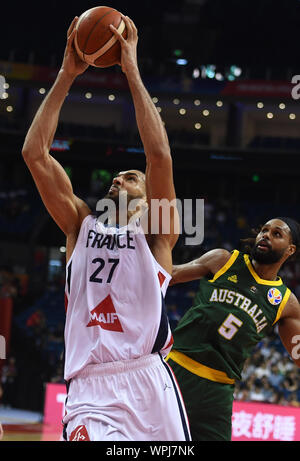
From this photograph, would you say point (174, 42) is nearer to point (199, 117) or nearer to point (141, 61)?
point (141, 61)

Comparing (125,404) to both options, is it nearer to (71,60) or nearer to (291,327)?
(71,60)

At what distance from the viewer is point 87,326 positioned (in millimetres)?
2773

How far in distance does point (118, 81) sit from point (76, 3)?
3976 mm

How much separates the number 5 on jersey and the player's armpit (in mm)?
395

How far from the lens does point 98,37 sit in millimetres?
3025

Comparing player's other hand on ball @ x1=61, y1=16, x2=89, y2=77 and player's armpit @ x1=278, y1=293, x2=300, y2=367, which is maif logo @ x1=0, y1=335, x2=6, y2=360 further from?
player's other hand on ball @ x1=61, y1=16, x2=89, y2=77

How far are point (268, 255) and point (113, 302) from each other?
1914 millimetres

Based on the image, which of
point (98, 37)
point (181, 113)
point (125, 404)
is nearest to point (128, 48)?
point (98, 37)

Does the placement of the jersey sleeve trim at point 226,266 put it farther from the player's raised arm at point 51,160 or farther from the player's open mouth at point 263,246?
the player's raised arm at point 51,160

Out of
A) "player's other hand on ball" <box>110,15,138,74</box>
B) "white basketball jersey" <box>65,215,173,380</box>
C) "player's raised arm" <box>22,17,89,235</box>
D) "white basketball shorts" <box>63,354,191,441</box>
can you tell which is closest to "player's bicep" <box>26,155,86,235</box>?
"player's raised arm" <box>22,17,89,235</box>

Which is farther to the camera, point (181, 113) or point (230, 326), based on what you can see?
point (181, 113)

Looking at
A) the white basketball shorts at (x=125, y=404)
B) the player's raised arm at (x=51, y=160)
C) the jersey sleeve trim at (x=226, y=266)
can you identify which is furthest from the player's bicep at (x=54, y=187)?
the jersey sleeve trim at (x=226, y=266)
